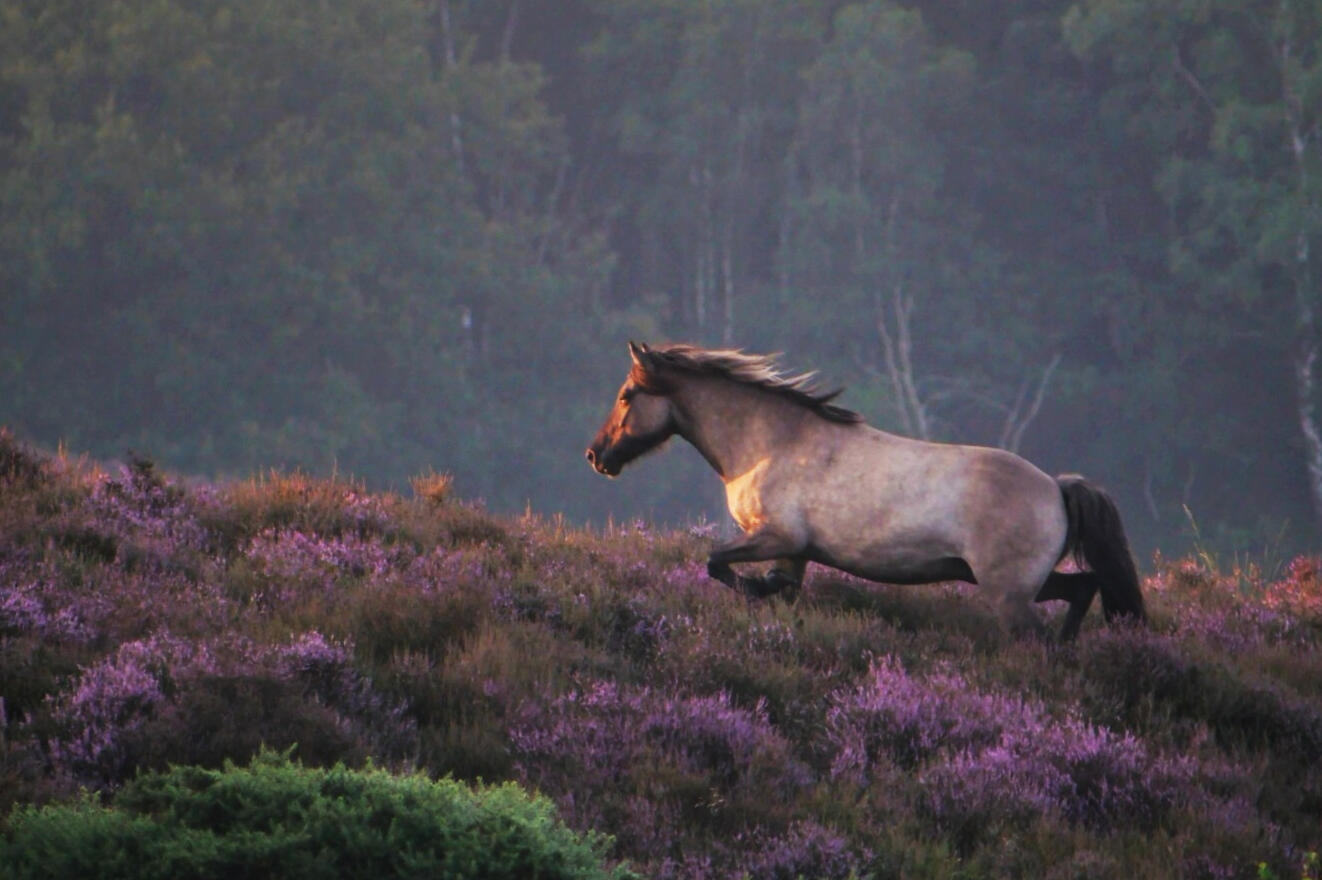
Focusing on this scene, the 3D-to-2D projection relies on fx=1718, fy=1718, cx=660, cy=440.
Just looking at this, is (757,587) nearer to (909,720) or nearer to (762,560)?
(762,560)

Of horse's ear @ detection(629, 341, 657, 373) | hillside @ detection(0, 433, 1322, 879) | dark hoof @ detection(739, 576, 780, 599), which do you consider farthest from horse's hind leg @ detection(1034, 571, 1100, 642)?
horse's ear @ detection(629, 341, 657, 373)

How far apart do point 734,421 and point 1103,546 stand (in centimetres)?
239

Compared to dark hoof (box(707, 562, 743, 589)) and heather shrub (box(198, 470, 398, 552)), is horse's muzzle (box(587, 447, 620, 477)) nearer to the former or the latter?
dark hoof (box(707, 562, 743, 589))

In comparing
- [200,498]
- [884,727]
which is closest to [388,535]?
[200,498]

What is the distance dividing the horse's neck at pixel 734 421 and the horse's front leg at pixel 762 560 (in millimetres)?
573

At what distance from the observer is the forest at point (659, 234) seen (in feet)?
168

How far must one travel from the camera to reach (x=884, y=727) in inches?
319

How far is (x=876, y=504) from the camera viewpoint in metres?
9.91

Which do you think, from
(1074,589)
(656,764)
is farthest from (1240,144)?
(656,764)

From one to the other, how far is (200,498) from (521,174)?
52.1 meters

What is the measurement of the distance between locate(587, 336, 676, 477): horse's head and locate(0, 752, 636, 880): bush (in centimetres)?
525

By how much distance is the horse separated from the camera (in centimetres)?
962

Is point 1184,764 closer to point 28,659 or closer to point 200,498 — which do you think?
point 28,659

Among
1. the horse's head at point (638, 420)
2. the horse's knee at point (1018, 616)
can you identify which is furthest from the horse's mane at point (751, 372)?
the horse's knee at point (1018, 616)
